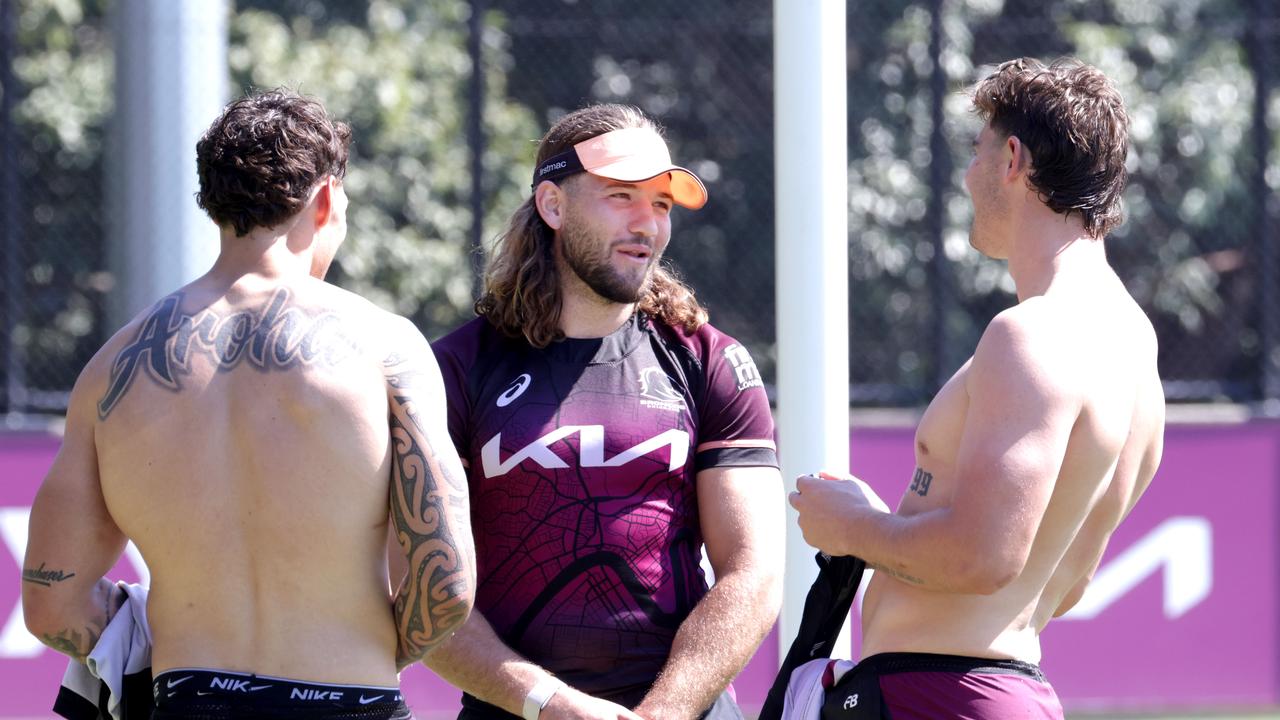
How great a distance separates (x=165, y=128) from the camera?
6.77m

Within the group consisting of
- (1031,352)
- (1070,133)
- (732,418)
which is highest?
(1070,133)

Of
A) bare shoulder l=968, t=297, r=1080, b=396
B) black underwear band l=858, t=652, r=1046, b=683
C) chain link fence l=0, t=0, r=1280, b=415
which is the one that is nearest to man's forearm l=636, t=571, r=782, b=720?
black underwear band l=858, t=652, r=1046, b=683

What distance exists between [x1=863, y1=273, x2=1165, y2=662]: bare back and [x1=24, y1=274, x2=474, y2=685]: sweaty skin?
0.85 meters

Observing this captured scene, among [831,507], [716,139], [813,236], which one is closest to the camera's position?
[831,507]

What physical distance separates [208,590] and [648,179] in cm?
133

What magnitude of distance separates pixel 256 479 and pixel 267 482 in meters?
0.02

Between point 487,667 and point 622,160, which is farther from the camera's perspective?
point 622,160

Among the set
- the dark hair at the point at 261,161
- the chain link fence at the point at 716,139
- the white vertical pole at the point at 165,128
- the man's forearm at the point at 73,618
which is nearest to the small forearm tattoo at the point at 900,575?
the dark hair at the point at 261,161

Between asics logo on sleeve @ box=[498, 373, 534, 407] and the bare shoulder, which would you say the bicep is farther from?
the bare shoulder

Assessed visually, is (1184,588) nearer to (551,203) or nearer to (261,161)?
(551,203)

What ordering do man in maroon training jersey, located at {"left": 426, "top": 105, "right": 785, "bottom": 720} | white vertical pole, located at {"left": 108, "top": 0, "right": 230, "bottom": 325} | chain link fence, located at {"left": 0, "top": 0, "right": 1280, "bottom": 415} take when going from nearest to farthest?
1. man in maroon training jersey, located at {"left": 426, "top": 105, "right": 785, "bottom": 720}
2. white vertical pole, located at {"left": 108, "top": 0, "right": 230, "bottom": 325}
3. chain link fence, located at {"left": 0, "top": 0, "right": 1280, "bottom": 415}

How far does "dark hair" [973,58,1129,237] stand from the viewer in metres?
2.79

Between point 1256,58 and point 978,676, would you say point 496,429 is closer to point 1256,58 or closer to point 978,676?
point 978,676

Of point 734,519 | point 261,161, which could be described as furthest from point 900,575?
point 261,161
